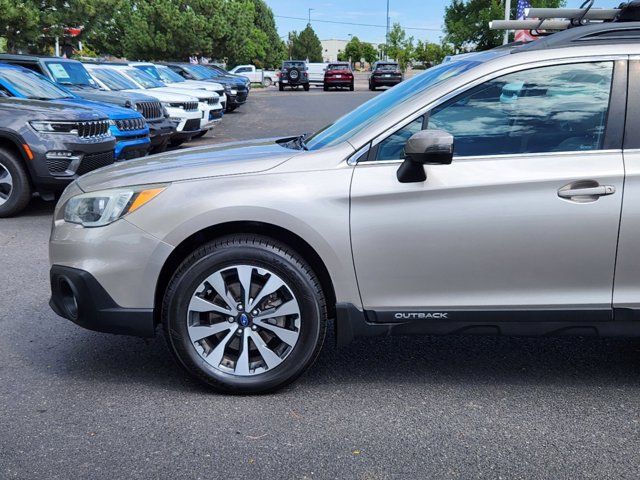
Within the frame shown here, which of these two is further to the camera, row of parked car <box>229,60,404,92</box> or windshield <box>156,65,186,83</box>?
row of parked car <box>229,60,404,92</box>

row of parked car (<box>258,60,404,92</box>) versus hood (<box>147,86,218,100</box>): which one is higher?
hood (<box>147,86,218,100</box>)

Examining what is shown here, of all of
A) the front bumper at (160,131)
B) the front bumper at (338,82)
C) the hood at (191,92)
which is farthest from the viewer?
the front bumper at (338,82)

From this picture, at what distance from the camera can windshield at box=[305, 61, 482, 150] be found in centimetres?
397

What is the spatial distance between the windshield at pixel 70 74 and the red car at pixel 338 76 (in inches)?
1433

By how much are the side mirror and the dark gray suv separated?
5.94m

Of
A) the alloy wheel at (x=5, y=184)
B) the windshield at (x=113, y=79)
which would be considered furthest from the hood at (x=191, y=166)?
the windshield at (x=113, y=79)

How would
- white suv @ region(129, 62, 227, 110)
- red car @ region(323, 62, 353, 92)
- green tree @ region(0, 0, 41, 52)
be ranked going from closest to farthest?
white suv @ region(129, 62, 227, 110), green tree @ region(0, 0, 41, 52), red car @ region(323, 62, 353, 92)

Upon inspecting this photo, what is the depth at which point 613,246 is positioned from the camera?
3660mm

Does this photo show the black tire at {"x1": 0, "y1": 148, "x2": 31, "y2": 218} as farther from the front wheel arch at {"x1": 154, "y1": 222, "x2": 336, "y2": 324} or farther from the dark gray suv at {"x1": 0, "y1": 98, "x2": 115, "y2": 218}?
the front wheel arch at {"x1": 154, "y1": 222, "x2": 336, "y2": 324}

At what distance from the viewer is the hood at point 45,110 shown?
8734 mm

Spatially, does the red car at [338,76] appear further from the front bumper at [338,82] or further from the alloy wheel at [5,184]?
the alloy wheel at [5,184]

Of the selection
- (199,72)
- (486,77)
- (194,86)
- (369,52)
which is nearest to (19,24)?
(199,72)

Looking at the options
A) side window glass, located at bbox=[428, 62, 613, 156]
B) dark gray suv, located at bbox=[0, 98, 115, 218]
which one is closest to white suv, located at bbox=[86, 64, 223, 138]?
dark gray suv, located at bbox=[0, 98, 115, 218]

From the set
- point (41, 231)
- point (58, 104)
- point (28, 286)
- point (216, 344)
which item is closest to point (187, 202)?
point (216, 344)
